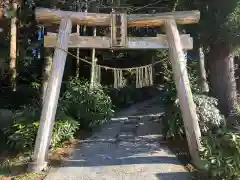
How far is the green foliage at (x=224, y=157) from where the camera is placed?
5922mm

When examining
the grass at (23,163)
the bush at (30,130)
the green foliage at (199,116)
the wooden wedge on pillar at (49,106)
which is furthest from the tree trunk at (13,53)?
the green foliage at (199,116)

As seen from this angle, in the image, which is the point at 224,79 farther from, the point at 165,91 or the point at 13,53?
the point at 13,53

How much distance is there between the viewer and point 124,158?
7.60 meters

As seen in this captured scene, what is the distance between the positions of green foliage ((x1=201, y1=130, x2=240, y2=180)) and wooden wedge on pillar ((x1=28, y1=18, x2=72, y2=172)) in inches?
121

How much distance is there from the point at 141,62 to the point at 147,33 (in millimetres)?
3090

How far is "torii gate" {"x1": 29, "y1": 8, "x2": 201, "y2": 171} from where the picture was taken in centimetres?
703

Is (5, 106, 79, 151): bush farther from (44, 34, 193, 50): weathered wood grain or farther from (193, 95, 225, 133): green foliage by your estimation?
(193, 95, 225, 133): green foliage

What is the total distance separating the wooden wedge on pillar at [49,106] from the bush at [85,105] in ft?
7.35

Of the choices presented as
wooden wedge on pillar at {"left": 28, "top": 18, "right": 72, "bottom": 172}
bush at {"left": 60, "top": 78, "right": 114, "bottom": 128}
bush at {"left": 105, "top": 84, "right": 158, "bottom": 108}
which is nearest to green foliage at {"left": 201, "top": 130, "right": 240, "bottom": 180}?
wooden wedge on pillar at {"left": 28, "top": 18, "right": 72, "bottom": 172}

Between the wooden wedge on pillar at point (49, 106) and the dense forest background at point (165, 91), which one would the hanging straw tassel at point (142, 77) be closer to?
the dense forest background at point (165, 91)

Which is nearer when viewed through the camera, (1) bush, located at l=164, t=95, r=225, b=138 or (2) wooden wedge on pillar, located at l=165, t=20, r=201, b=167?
(2) wooden wedge on pillar, located at l=165, t=20, r=201, b=167

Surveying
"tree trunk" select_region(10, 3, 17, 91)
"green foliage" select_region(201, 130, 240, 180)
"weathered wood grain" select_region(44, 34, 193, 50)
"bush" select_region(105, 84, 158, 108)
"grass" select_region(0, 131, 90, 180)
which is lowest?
"bush" select_region(105, 84, 158, 108)

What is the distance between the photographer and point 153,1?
11.7 metres

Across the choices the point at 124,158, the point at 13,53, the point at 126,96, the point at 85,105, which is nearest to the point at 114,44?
the point at 124,158
